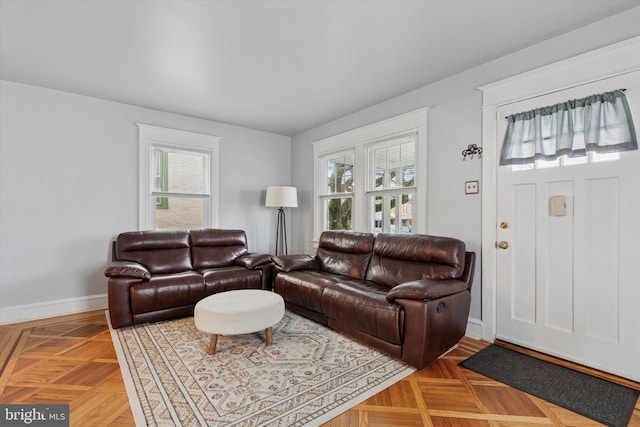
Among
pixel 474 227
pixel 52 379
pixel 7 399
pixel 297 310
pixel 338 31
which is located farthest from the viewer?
pixel 297 310

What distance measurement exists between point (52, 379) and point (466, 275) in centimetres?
324

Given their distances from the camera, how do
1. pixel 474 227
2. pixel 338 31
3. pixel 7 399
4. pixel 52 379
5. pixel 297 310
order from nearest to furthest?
pixel 7 399 < pixel 52 379 < pixel 338 31 < pixel 474 227 < pixel 297 310

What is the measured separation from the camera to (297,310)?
3297 millimetres

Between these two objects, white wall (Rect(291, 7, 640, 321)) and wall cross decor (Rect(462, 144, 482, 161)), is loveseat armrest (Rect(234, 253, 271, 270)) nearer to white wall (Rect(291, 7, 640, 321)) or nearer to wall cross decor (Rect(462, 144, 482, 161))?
white wall (Rect(291, 7, 640, 321))

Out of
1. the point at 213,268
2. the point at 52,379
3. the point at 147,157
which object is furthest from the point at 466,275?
the point at 147,157

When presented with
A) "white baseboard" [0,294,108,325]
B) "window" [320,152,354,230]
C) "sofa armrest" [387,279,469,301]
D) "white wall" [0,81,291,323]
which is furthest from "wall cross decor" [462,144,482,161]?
"white baseboard" [0,294,108,325]

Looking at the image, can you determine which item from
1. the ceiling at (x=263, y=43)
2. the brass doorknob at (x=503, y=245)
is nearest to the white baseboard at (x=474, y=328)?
the brass doorknob at (x=503, y=245)

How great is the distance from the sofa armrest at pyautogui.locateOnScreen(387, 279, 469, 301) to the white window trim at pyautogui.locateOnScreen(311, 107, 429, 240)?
101cm

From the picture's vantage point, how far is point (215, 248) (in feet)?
13.4

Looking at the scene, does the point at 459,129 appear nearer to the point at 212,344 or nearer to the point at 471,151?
the point at 471,151

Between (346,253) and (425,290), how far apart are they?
151 cm

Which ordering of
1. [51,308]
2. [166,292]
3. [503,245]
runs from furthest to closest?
[51,308] < [166,292] < [503,245]

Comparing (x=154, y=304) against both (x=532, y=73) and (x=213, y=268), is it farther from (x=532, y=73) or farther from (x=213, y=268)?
(x=532, y=73)

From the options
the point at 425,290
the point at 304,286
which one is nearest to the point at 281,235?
the point at 304,286
